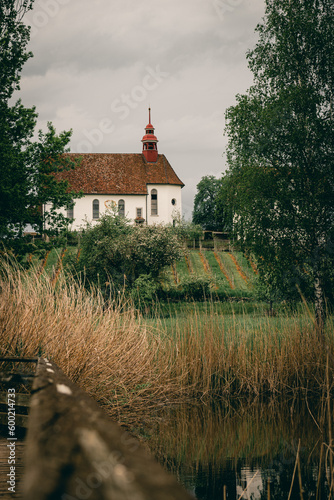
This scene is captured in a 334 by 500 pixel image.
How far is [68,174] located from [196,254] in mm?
19437

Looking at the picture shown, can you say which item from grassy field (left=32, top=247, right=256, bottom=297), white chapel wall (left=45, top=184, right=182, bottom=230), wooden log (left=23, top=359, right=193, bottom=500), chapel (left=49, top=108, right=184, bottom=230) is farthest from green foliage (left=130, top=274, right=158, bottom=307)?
white chapel wall (left=45, top=184, right=182, bottom=230)

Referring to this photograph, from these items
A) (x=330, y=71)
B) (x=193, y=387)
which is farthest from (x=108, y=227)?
(x=193, y=387)

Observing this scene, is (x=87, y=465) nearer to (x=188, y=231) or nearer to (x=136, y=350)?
(x=136, y=350)

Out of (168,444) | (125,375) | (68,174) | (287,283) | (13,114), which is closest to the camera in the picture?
(125,375)

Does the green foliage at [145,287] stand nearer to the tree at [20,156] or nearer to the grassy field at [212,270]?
the grassy field at [212,270]

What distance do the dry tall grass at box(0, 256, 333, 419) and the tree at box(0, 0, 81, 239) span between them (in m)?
9.97

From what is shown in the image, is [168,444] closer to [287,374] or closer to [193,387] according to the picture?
[193,387]

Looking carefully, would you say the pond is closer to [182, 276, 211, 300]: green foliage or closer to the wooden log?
the wooden log

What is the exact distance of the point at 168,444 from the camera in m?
8.91

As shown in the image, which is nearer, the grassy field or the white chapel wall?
the grassy field

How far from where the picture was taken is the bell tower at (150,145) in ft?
179

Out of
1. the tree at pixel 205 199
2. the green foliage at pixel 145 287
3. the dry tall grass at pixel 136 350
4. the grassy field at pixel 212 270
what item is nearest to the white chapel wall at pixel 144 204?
the tree at pixel 205 199

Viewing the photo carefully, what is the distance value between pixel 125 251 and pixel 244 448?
604 inches

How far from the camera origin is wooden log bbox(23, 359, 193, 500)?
1.42 ft
